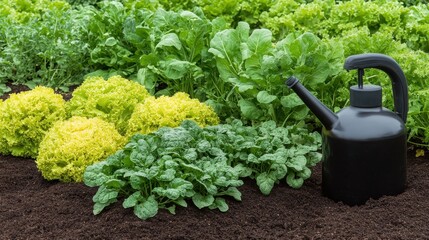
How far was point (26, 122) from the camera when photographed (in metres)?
5.40

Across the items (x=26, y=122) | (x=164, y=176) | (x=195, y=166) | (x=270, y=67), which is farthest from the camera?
(x=26, y=122)

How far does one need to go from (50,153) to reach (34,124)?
0.73 meters

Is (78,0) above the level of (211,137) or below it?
below

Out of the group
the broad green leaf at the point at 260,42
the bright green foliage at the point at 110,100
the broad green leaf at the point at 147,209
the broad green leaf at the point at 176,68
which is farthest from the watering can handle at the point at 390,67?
the bright green foliage at the point at 110,100

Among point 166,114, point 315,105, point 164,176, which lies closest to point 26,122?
Result: point 166,114

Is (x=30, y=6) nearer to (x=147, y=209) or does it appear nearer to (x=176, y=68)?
(x=176, y=68)

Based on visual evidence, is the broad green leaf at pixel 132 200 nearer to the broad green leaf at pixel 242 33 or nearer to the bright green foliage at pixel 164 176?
the bright green foliage at pixel 164 176

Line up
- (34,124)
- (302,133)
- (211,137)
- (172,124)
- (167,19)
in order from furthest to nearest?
1. (167,19)
2. (34,124)
3. (172,124)
4. (302,133)
5. (211,137)

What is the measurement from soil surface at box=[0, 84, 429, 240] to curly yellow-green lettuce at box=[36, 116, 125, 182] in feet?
0.84

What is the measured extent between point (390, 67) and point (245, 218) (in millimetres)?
1184

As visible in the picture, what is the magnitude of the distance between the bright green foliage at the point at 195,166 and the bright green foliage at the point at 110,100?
1.10m

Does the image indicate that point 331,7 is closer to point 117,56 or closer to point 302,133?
point 117,56

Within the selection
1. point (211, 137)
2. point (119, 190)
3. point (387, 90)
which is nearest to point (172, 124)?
point (211, 137)

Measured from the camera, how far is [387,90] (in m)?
4.77
